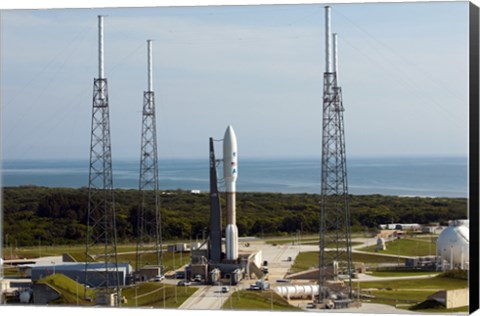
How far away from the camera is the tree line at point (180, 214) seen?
142 feet

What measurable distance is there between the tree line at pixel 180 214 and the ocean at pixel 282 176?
1146mm

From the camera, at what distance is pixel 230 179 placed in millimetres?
30516

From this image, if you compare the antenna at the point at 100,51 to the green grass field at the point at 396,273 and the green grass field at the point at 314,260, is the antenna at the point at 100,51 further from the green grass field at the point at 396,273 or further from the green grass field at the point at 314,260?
the green grass field at the point at 396,273

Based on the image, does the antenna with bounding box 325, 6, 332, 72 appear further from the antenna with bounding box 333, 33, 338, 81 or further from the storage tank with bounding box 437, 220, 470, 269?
the storage tank with bounding box 437, 220, 470, 269

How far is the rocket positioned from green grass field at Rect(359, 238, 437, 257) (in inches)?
346

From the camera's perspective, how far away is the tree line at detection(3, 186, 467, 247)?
4338 centimetres

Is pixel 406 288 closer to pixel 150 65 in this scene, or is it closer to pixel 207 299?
pixel 207 299

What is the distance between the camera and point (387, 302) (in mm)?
25938

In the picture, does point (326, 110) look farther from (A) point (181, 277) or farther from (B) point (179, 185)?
(B) point (179, 185)

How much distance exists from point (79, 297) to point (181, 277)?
5408mm

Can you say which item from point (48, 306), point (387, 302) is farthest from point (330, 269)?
point (48, 306)

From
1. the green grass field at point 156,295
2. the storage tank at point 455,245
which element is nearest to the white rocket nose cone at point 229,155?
the green grass field at point 156,295

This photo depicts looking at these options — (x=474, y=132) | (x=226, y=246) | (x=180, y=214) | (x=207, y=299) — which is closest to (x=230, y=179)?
(x=226, y=246)

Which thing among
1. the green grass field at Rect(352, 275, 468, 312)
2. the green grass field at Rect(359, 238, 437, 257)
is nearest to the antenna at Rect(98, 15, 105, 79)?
the green grass field at Rect(352, 275, 468, 312)
